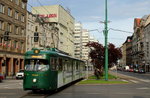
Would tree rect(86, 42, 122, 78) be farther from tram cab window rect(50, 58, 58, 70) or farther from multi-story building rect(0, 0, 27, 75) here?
tram cab window rect(50, 58, 58, 70)

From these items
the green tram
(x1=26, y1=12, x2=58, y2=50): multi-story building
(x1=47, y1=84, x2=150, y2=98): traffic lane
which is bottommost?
(x1=47, y1=84, x2=150, y2=98): traffic lane

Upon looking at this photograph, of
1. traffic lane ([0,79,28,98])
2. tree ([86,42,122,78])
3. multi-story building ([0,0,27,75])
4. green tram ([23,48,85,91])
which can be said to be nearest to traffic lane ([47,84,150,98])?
green tram ([23,48,85,91])

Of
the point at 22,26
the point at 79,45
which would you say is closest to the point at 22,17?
the point at 22,26

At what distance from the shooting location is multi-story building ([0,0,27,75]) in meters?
46.7

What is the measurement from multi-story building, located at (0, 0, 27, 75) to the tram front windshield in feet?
95.6

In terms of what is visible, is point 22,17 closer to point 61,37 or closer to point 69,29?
point 61,37

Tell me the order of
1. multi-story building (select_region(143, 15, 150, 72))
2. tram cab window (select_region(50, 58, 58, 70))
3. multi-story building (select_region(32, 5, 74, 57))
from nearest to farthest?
tram cab window (select_region(50, 58, 58, 70)) → multi-story building (select_region(32, 5, 74, 57)) → multi-story building (select_region(143, 15, 150, 72))

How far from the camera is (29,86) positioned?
15.9 m

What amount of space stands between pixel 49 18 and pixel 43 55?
73053mm

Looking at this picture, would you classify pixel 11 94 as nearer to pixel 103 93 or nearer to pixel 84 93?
pixel 84 93

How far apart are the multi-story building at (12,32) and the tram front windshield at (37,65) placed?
2912 centimetres

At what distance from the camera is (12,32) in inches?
1987

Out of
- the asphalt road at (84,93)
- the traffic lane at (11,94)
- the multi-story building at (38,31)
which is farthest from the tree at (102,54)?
the traffic lane at (11,94)

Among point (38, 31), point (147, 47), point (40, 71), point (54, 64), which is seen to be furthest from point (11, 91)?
point (147, 47)
